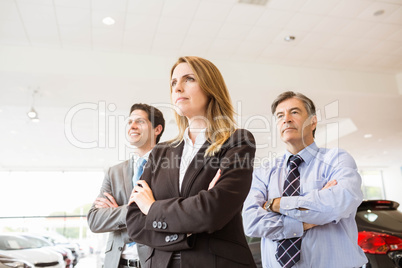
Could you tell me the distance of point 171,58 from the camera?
17.9ft

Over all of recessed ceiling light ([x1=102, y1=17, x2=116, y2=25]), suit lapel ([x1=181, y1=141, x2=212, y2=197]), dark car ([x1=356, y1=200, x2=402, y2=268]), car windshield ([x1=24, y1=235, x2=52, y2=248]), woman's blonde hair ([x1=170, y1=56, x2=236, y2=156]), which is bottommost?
car windshield ([x1=24, y1=235, x2=52, y2=248])

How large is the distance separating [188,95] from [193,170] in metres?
0.30

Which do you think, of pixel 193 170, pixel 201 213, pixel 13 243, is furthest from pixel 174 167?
pixel 13 243

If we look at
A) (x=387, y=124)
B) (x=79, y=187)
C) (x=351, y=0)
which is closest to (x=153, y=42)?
(x=351, y=0)

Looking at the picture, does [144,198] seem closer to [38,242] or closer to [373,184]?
[38,242]

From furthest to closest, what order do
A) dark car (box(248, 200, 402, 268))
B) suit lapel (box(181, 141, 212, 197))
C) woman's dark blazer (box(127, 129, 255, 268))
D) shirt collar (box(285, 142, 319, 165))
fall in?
1. dark car (box(248, 200, 402, 268))
2. shirt collar (box(285, 142, 319, 165))
3. suit lapel (box(181, 141, 212, 197))
4. woman's dark blazer (box(127, 129, 255, 268))

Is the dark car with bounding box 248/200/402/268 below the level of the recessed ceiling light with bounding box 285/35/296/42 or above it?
below

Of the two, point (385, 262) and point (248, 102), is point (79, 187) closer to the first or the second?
point (248, 102)

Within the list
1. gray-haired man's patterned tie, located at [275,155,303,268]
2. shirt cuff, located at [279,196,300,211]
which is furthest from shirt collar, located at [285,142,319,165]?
shirt cuff, located at [279,196,300,211]

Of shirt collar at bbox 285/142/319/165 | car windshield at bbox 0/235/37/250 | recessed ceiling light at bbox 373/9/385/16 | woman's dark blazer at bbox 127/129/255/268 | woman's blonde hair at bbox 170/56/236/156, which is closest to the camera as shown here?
woman's dark blazer at bbox 127/129/255/268

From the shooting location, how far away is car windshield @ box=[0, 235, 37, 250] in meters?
4.12

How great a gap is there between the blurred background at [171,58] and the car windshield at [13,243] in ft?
0.62

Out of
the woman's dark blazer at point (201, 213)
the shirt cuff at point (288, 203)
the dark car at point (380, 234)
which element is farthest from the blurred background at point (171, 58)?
the woman's dark blazer at point (201, 213)

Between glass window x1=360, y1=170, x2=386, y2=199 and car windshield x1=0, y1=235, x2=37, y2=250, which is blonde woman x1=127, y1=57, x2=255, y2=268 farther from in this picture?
glass window x1=360, y1=170, x2=386, y2=199
